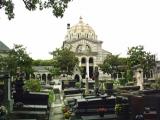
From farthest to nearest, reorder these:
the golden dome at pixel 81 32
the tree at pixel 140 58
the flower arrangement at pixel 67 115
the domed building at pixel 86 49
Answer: the golden dome at pixel 81 32 → the domed building at pixel 86 49 → the tree at pixel 140 58 → the flower arrangement at pixel 67 115

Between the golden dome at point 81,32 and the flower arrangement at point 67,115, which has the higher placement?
the golden dome at point 81,32

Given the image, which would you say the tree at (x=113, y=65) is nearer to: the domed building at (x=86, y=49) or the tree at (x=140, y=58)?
the domed building at (x=86, y=49)

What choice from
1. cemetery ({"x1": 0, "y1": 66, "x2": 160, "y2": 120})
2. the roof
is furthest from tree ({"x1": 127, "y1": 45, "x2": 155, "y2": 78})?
cemetery ({"x1": 0, "y1": 66, "x2": 160, "y2": 120})

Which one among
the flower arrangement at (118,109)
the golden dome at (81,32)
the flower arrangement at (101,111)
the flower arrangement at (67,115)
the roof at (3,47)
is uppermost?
the golden dome at (81,32)

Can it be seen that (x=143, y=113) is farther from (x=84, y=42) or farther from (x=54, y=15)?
(x=84, y=42)

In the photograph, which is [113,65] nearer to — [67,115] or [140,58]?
[140,58]

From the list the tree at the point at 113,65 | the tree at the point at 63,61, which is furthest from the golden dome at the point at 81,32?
the tree at the point at 63,61

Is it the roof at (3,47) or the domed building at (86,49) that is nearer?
the roof at (3,47)

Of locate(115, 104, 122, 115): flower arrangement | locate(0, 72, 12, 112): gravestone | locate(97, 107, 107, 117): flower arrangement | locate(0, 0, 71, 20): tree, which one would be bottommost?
locate(97, 107, 107, 117): flower arrangement

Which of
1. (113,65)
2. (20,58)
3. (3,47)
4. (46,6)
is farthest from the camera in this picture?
(113,65)

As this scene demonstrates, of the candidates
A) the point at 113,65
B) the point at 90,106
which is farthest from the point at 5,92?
the point at 113,65

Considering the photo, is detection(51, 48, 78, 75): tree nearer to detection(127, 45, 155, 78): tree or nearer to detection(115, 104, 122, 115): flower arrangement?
detection(127, 45, 155, 78): tree

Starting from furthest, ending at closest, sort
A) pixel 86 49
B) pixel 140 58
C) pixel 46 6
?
pixel 86 49, pixel 140 58, pixel 46 6

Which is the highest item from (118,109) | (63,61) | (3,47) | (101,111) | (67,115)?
(3,47)
